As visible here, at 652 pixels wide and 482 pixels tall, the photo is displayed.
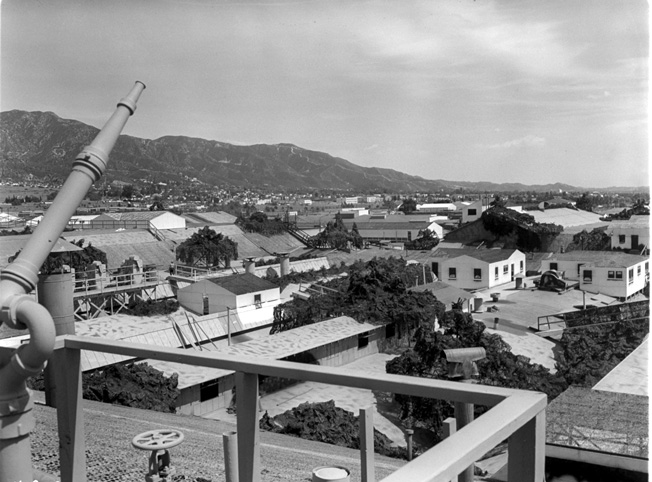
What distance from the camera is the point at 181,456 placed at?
158 cm

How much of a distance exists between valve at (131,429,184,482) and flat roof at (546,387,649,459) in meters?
1.61

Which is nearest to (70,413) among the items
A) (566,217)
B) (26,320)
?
(26,320)

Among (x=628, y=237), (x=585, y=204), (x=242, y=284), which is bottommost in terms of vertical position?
(x=242, y=284)

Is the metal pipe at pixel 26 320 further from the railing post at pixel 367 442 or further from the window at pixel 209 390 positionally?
the window at pixel 209 390

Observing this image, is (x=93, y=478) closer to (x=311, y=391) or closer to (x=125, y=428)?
(x=125, y=428)

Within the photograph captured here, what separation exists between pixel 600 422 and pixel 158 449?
2087 millimetres

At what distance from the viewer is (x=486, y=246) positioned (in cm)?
1653

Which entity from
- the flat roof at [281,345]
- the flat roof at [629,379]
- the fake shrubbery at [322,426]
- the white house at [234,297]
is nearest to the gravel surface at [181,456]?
the fake shrubbery at [322,426]

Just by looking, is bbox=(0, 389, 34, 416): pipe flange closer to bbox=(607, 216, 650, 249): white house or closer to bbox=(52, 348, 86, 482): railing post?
bbox=(52, 348, 86, 482): railing post

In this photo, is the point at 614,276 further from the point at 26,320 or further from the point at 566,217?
the point at 26,320

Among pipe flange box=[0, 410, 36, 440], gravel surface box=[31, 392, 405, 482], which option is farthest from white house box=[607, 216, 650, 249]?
pipe flange box=[0, 410, 36, 440]

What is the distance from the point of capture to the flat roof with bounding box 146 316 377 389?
504cm

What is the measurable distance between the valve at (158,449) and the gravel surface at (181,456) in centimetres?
48

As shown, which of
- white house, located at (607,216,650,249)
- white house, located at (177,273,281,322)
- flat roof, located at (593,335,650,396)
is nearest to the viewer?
flat roof, located at (593,335,650,396)
